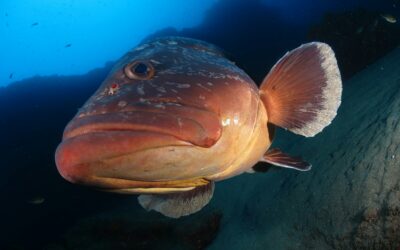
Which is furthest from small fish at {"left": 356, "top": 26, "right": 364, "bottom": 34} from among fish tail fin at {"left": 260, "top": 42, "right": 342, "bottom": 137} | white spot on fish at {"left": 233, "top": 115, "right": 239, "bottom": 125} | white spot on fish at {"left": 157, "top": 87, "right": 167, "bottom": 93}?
white spot on fish at {"left": 157, "top": 87, "right": 167, "bottom": 93}

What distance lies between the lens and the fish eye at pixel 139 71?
2.29m

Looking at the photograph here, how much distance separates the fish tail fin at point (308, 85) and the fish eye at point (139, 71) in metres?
1.08

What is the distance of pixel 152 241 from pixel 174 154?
7.14 metres

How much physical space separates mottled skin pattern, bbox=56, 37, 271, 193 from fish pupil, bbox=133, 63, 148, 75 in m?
0.07

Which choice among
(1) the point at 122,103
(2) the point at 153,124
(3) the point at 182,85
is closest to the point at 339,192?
(3) the point at 182,85

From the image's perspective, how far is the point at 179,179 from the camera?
2.32 meters

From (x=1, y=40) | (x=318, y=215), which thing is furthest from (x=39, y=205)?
(x=318, y=215)

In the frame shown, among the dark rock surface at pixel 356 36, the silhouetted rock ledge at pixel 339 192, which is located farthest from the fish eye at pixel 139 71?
the dark rock surface at pixel 356 36

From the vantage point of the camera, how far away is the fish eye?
2291 millimetres

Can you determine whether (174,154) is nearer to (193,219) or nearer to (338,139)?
(338,139)

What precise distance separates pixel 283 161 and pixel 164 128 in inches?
78.6

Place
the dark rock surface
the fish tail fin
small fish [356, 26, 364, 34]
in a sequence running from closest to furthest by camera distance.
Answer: the fish tail fin
small fish [356, 26, 364, 34]
the dark rock surface

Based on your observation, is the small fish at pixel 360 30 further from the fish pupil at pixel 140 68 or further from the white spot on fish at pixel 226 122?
the fish pupil at pixel 140 68

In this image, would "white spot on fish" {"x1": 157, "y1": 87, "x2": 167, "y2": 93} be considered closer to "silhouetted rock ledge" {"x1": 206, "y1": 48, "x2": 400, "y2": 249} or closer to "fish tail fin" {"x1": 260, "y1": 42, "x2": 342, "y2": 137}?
"fish tail fin" {"x1": 260, "y1": 42, "x2": 342, "y2": 137}
